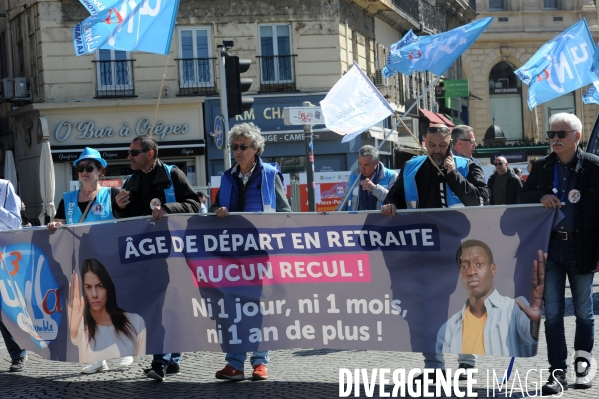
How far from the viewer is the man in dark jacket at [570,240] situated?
7207mm

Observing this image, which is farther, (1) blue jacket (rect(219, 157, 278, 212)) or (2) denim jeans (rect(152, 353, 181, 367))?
(1) blue jacket (rect(219, 157, 278, 212))

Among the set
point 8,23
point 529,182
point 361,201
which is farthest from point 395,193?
point 8,23

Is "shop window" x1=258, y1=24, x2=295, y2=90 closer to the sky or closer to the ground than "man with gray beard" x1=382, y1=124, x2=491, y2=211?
closer to the sky

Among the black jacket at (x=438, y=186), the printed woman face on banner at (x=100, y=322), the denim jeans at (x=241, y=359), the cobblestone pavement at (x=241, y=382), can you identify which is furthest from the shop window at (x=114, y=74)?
the black jacket at (x=438, y=186)

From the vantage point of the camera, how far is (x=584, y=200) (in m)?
7.26


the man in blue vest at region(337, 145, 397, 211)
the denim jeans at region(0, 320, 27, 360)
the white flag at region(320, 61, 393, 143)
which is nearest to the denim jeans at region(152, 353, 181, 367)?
the denim jeans at region(0, 320, 27, 360)

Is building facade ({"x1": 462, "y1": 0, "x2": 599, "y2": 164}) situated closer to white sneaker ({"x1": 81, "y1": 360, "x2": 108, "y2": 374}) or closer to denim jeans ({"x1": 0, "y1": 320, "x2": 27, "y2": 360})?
denim jeans ({"x1": 0, "y1": 320, "x2": 27, "y2": 360})

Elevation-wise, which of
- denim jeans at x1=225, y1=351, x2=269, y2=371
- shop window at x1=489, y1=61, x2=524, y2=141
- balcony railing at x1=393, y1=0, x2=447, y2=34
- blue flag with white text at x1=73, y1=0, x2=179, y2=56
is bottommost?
denim jeans at x1=225, y1=351, x2=269, y2=371

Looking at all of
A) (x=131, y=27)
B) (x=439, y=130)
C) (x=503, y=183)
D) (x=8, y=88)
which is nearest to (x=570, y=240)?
(x=439, y=130)

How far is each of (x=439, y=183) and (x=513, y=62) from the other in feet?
166

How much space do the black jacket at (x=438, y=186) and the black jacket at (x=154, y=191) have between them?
1590mm

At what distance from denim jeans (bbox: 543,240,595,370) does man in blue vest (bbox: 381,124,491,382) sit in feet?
2.25

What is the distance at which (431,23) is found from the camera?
44.0 metres

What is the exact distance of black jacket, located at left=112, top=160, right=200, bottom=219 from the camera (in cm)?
855
